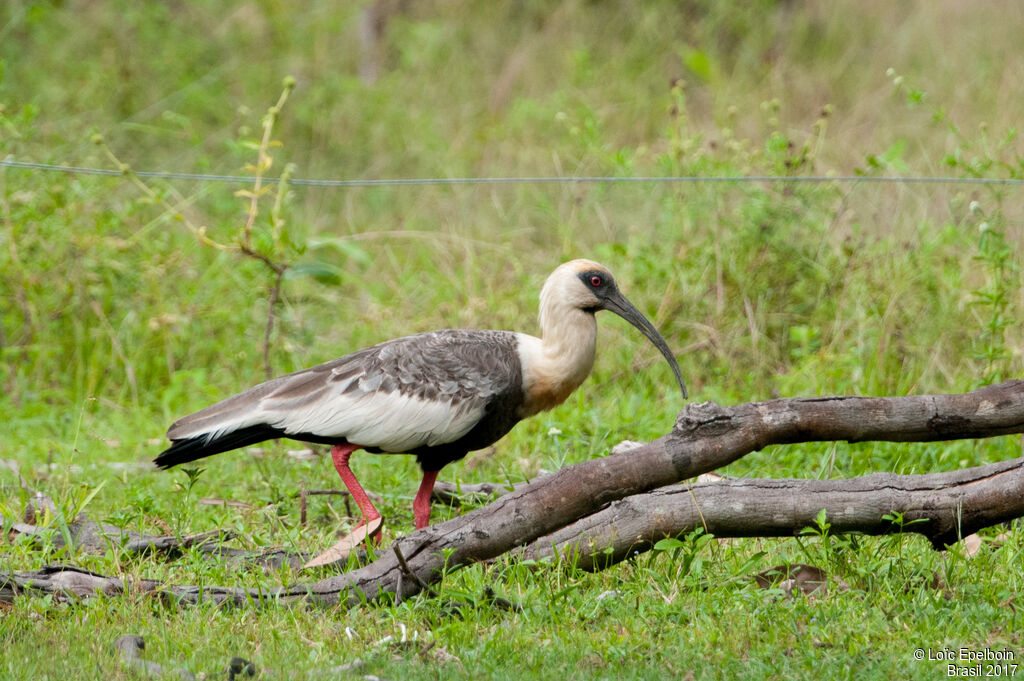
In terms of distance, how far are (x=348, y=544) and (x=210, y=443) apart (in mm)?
767

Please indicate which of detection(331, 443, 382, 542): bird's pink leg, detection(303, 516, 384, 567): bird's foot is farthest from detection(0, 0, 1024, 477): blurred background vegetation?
detection(303, 516, 384, 567): bird's foot

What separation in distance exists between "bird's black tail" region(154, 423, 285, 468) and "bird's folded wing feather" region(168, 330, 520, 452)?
0.09 feet

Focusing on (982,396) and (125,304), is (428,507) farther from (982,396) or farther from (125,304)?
(125,304)

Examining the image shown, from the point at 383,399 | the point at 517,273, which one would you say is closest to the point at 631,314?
the point at 383,399

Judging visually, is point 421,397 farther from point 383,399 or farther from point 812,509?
point 812,509

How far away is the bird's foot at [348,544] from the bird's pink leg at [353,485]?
16cm

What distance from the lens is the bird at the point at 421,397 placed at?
4551mm

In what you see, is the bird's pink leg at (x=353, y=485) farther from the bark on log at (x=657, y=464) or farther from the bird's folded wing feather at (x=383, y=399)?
the bark on log at (x=657, y=464)

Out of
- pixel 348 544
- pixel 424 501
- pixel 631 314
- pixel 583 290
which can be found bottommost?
A: pixel 424 501

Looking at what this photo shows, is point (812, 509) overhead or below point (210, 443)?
below

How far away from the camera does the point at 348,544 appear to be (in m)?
4.17

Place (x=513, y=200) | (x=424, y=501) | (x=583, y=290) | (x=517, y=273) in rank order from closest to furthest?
(x=424, y=501), (x=583, y=290), (x=517, y=273), (x=513, y=200)

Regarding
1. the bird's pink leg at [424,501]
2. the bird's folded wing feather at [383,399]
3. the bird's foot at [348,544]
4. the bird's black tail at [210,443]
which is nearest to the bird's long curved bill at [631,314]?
the bird's folded wing feather at [383,399]

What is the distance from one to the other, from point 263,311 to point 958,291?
13.8 feet
